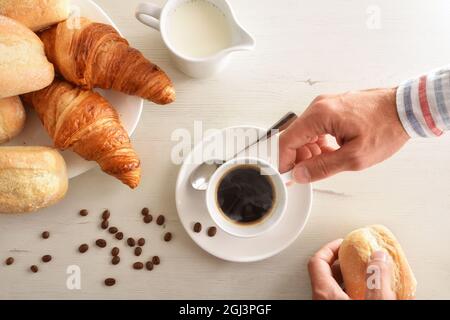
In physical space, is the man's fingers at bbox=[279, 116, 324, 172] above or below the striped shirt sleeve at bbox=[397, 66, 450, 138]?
below

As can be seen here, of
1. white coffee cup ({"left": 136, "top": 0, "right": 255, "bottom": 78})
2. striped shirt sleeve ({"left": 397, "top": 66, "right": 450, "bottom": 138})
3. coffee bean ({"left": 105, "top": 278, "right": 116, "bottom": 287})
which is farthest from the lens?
coffee bean ({"left": 105, "top": 278, "right": 116, "bottom": 287})

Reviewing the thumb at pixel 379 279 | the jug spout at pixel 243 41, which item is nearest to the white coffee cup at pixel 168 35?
the jug spout at pixel 243 41

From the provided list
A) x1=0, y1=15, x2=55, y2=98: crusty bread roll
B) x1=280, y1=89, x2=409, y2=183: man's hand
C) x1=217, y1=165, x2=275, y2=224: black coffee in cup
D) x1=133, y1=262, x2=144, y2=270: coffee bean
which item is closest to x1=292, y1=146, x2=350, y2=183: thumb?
x1=280, y1=89, x2=409, y2=183: man's hand

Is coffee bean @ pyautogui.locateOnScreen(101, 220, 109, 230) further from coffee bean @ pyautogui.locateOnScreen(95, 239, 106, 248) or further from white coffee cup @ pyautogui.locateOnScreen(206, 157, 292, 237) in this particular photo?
white coffee cup @ pyautogui.locateOnScreen(206, 157, 292, 237)

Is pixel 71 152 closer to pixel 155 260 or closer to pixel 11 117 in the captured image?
pixel 11 117

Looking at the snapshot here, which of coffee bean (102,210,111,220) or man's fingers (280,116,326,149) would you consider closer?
man's fingers (280,116,326,149)

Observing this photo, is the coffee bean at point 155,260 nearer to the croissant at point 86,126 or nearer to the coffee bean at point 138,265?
the coffee bean at point 138,265

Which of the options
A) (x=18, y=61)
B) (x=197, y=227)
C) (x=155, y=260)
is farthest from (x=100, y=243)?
(x=18, y=61)
